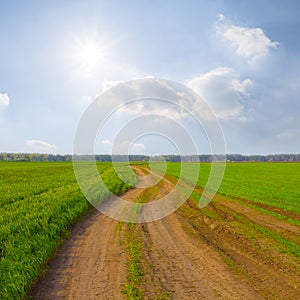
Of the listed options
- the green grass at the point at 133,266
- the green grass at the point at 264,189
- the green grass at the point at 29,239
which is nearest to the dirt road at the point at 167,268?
the green grass at the point at 133,266

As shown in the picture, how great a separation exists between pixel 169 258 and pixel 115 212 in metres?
5.93

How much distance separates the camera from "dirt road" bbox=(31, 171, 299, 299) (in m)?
5.45

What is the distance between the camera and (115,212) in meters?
12.7

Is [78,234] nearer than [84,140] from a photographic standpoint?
Yes

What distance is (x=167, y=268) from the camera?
258 inches

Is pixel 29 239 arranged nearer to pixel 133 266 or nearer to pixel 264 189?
pixel 133 266

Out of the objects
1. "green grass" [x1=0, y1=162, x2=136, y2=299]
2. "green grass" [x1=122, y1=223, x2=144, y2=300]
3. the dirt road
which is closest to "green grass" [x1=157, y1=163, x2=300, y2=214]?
the dirt road

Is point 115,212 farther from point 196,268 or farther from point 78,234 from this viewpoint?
point 196,268

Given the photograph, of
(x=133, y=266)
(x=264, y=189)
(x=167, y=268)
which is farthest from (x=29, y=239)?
(x=264, y=189)

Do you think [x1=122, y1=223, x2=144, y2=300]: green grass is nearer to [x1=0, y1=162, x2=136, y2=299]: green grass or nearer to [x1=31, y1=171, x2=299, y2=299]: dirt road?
[x1=31, y1=171, x2=299, y2=299]: dirt road

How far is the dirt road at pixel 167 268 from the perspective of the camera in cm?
545

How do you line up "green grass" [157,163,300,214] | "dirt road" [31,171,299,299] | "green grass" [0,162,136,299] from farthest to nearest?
"green grass" [157,163,300,214] < "green grass" [0,162,136,299] < "dirt road" [31,171,299,299]

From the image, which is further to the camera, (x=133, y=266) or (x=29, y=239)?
(x=29, y=239)

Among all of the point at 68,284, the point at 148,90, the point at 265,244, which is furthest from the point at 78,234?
the point at 148,90
